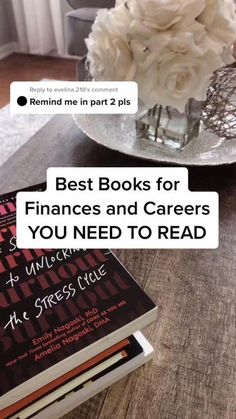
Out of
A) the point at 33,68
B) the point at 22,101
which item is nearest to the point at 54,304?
the point at 22,101

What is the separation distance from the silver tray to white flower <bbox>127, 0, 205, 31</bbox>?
0.18 meters

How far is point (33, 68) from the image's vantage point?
84.4 inches

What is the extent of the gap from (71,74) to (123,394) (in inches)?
78.5

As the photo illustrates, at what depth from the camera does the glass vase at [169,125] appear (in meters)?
0.56

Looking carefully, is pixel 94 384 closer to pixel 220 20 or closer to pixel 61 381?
pixel 61 381

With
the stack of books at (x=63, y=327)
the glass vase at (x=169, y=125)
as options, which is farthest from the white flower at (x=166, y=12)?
the stack of books at (x=63, y=327)

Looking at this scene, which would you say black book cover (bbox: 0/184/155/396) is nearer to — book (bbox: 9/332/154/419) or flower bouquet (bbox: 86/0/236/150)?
book (bbox: 9/332/154/419)

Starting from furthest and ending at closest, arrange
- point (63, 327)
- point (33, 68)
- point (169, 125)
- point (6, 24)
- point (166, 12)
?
point (6, 24), point (33, 68), point (169, 125), point (166, 12), point (63, 327)

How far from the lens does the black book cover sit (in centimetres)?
28

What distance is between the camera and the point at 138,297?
0.33 m

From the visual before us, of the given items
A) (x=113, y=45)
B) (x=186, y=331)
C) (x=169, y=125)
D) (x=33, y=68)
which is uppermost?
(x=113, y=45)

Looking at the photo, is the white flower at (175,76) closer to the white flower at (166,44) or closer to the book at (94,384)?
the white flower at (166,44)

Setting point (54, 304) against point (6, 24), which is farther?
point (6, 24)

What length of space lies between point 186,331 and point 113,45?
350 millimetres
